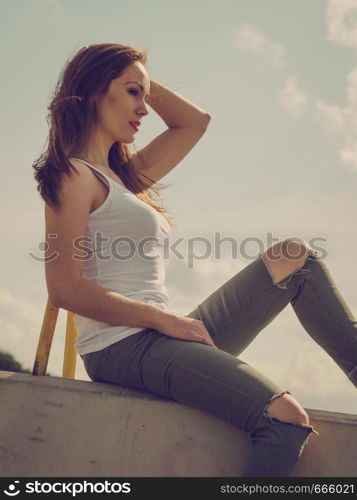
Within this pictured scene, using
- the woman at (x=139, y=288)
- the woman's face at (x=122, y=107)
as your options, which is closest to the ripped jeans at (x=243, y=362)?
the woman at (x=139, y=288)

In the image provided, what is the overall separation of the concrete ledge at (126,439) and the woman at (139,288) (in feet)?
0.36

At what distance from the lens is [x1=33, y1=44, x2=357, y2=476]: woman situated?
7.42 feet

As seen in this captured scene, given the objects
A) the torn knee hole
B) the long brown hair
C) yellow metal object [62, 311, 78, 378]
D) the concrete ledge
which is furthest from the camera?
yellow metal object [62, 311, 78, 378]

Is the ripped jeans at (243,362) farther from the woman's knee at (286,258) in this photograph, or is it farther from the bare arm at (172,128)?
the bare arm at (172,128)

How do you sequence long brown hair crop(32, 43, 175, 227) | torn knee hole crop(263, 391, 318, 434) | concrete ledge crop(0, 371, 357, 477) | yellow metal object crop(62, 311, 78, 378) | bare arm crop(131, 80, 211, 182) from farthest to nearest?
bare arm crop(131, 80, 211, 182) → yellow metal object crop(62, 311, 78, 378) → long brown hair crop(32, 43, 175, 227) → concrete ledge crop(0, 371, 357, 477) → torn knee hole crop(263, 391, 318, 434)

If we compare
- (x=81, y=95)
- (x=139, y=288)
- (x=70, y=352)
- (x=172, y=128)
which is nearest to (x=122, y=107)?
(x=81, y=95)

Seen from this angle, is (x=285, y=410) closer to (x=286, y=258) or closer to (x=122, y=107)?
(x=286, y=258)

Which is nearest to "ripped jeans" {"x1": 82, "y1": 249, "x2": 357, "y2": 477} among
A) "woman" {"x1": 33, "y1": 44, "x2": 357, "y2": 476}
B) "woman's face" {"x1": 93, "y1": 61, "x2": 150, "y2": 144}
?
"woman" {"x1": 33, "y1": 44, "x2": 357, "y2": 476}

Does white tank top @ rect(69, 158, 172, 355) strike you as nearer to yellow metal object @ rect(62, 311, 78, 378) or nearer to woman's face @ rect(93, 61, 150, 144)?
woman's face @ rect(93, 61, 150, 144)

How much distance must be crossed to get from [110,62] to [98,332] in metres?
1.24

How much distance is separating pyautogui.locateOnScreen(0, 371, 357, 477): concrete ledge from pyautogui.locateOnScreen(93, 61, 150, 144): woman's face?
1.13 meters

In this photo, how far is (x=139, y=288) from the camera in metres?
2.55

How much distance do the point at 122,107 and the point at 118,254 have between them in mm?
718
